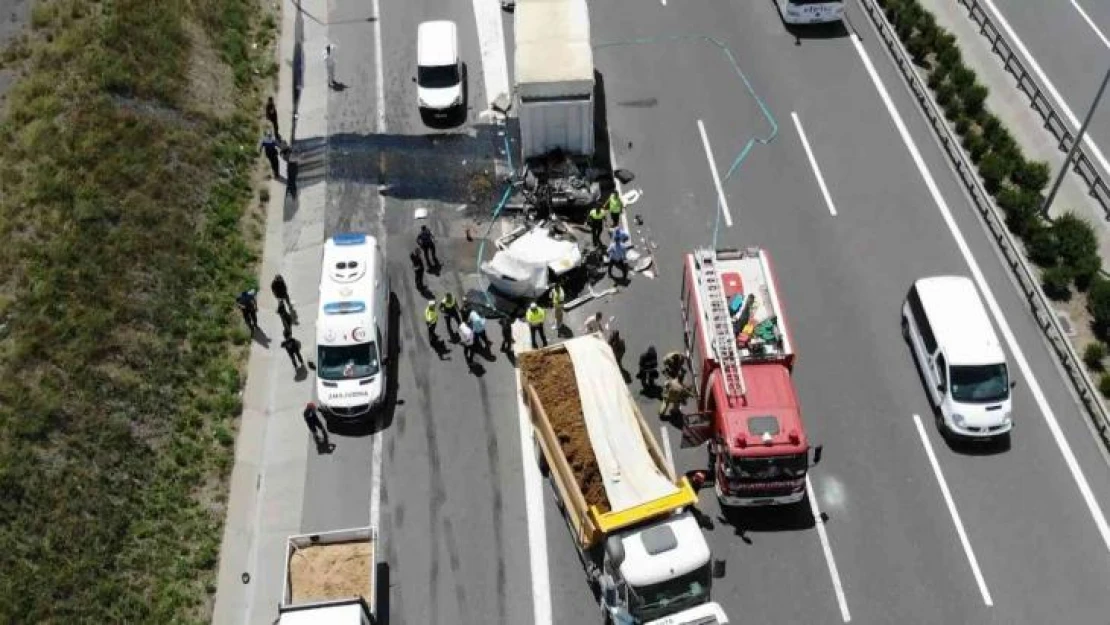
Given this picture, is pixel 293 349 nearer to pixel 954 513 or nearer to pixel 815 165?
pixel 815 165

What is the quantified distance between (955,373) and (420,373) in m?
14.8

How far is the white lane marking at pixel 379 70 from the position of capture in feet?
119

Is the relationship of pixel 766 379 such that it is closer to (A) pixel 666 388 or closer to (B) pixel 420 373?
(A) pixel 666 388

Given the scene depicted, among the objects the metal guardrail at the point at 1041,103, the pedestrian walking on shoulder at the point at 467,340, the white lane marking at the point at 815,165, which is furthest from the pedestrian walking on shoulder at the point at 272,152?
the metal guardrail at the point at 1041,103

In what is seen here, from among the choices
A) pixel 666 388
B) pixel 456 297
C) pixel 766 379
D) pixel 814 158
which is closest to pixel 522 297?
pixel 456 297

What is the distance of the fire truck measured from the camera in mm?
23594

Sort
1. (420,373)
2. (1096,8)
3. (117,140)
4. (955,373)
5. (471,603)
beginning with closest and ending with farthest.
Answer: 1. (471,603)
2. (955,373)
3. (420,373)
4. (117,140)
5. (1096,8)

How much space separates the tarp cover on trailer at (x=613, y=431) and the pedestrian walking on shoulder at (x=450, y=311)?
4.78 metres

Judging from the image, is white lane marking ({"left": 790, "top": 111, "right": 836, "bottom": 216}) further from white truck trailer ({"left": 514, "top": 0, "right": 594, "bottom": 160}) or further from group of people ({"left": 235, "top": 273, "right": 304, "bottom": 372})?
group of people ({"left": 235, "top": 273, "right": 304, "bottom": 372})

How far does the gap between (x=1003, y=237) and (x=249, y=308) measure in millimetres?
23169

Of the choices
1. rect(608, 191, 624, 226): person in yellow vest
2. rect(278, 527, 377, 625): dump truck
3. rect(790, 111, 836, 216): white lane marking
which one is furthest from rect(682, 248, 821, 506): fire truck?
rect(278, 527, 377, 625): dump truck

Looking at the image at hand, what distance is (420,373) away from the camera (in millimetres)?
28703

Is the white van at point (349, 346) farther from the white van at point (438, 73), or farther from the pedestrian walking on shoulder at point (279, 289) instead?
the white van at point (438, 73)

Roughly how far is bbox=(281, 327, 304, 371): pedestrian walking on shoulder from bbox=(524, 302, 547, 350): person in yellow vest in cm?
675
